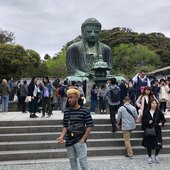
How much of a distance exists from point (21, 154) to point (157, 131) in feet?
11.1

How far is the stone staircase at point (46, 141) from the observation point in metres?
9.09

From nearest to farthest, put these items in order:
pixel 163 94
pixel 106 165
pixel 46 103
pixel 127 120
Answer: pixel 106 165 < pixel 127 120 < pixel 46 103 < pixel 163 94

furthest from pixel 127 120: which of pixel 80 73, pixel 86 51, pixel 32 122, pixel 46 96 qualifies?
pixel 86 51

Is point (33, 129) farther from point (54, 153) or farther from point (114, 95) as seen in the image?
point (114, 95)

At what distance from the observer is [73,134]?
5.64 meters

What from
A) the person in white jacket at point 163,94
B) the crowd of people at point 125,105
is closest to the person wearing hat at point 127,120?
the crowd of people at point 125,105

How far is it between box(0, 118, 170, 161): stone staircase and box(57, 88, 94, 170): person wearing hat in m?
3.51

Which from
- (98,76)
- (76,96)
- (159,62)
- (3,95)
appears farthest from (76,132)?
(159,62)

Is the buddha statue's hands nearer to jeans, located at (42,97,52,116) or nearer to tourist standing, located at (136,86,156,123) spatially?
jeans, located at (42,97,52,116)

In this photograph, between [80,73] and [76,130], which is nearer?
[76,130]

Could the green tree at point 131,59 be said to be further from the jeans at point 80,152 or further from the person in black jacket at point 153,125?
the jeans at point 80,152

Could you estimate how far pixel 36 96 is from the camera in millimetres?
12383

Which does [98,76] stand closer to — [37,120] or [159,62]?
[37,120]

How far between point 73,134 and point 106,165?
2.93 metres
